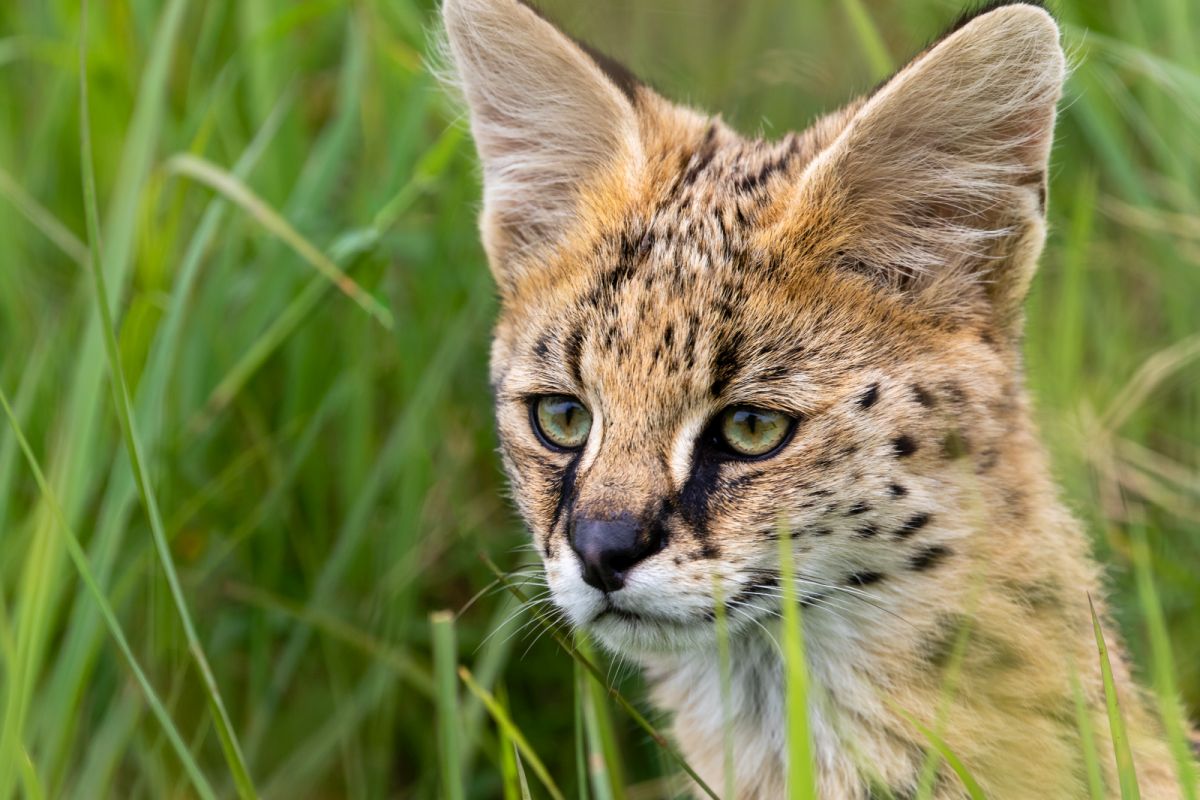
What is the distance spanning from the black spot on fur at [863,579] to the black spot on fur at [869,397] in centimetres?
38

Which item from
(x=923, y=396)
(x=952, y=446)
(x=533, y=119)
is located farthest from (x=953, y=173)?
(x=533, y=119)

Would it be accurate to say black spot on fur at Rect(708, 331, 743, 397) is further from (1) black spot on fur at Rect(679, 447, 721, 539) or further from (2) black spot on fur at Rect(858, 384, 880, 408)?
(2) black spot on fur at Rect(858, 384, 880, 408)

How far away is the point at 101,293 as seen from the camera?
3232 millimetres

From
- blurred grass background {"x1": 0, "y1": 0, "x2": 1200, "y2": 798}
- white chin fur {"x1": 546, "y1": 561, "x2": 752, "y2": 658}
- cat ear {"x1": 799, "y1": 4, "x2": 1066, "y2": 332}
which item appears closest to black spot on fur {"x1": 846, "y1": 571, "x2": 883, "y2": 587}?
white chin fur {"x1": 546, "y1": 561, "x2": 752, "y2": 658}

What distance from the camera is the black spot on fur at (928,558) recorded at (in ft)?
9.89

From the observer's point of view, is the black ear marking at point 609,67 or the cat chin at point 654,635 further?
the black ear marking at point 609,67

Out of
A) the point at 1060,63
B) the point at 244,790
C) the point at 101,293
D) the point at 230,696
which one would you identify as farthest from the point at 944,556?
the point at 230,696

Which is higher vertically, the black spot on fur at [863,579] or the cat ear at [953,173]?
the cat ear at [953,173]

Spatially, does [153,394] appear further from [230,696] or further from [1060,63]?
[1060,63]

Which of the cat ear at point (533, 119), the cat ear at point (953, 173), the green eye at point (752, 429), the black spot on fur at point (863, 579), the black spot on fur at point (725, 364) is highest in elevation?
the cat ear at point (533, 119)

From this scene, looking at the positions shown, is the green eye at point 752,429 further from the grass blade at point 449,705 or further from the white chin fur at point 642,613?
the grass blade at point 449,705

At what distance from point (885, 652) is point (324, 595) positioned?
223 centimetres

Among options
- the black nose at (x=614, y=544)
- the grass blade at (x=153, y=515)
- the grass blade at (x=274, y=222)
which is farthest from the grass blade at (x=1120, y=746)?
the grass blade at (x=274, y=222)

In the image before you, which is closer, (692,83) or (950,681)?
(950,681)
